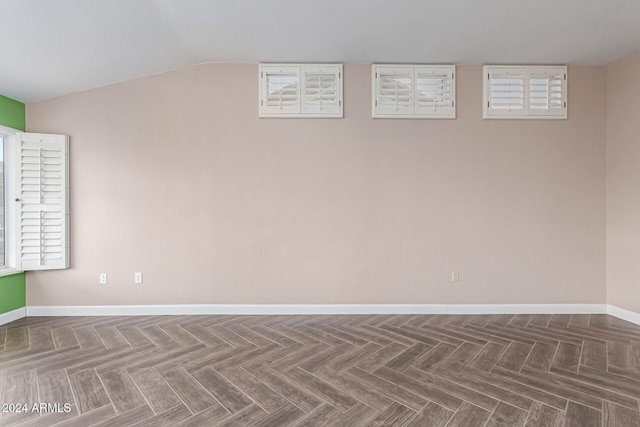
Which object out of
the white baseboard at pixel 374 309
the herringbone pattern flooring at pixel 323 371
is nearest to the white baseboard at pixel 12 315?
the herringbone pattern flooring at pixel 323 371

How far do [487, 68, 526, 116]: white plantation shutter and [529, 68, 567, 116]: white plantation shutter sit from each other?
0.11 meters

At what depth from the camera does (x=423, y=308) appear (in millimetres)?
3611

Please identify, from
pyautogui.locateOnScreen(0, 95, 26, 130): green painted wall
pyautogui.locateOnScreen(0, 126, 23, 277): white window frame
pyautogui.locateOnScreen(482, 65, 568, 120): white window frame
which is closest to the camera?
pyautogui.locateOnScreen(0, 95, 26, 130): green painted wall

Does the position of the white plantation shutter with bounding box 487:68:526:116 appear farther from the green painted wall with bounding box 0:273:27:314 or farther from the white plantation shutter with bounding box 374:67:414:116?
the green painted wall with bounding box 0:273:27:314

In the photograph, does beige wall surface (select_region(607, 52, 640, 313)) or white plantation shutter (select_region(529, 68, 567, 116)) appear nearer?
beige wall surface (select_region(607, 52, 640, 313))

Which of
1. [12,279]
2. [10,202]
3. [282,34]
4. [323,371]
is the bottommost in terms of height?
[323,371]

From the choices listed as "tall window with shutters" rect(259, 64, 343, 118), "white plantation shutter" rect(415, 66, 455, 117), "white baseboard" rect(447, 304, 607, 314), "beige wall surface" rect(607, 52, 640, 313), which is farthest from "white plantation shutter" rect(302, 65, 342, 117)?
"beige wall surface" rect(607, 52, 640, 313)

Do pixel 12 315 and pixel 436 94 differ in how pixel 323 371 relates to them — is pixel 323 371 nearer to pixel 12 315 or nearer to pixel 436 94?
pixel 436 94

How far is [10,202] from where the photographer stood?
11.2 ft

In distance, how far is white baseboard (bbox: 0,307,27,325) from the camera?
3297 mm

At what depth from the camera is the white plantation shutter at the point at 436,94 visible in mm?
3596

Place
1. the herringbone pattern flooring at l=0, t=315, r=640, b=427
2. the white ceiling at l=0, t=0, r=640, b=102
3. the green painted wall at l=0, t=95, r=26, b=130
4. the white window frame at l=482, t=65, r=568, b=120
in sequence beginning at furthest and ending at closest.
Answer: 1. the white window frame at l=482, t=65, r=568, b=120
2. the green painted wall at l=0, t=95, r=26, b=130
3. the white ceiling at l=0, t=0, r=640, b=102
4. the herringbone pattern flooring at l=0, t=315, r=640, b=427

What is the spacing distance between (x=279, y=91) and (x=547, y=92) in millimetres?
3061

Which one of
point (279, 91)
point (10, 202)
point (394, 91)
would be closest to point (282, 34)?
point (279, 91)
